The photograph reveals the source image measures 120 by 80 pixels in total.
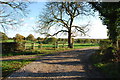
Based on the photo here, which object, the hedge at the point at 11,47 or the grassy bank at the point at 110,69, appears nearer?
the grassy bank at the point at 110,69

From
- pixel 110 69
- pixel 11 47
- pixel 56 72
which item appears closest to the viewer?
pixel 110 69

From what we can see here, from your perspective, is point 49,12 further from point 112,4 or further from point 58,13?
point 112,4

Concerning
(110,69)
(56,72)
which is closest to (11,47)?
(56,72)

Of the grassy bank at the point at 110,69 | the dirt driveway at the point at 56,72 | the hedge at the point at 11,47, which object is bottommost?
the dirt driveway at the point at 56,72

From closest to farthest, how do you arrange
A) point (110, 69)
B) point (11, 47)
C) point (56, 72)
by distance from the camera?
point (110, 69) → point (56, 72) → point (11, 47)

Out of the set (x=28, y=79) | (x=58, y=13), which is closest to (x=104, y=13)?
(x=28, y=79)

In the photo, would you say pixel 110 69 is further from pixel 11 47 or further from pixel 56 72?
pixel 11 47

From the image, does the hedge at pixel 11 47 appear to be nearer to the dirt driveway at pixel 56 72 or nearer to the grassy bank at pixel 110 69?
the dirt driveway at pixel 56 72

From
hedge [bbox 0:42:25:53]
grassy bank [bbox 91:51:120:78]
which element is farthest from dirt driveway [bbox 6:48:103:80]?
hedge [bbox 0:42:25:53]

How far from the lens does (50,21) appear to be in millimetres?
18719

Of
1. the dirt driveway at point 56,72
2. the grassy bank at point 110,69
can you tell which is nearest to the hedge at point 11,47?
the dirt driveway at point 56,72

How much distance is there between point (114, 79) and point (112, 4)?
6.41m

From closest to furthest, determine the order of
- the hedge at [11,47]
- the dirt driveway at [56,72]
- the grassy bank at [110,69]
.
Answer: the grassy bank at [110,69], the dirt driveway at [56,72], the hedge at [11,47]

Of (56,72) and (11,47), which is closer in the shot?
(56,72)
